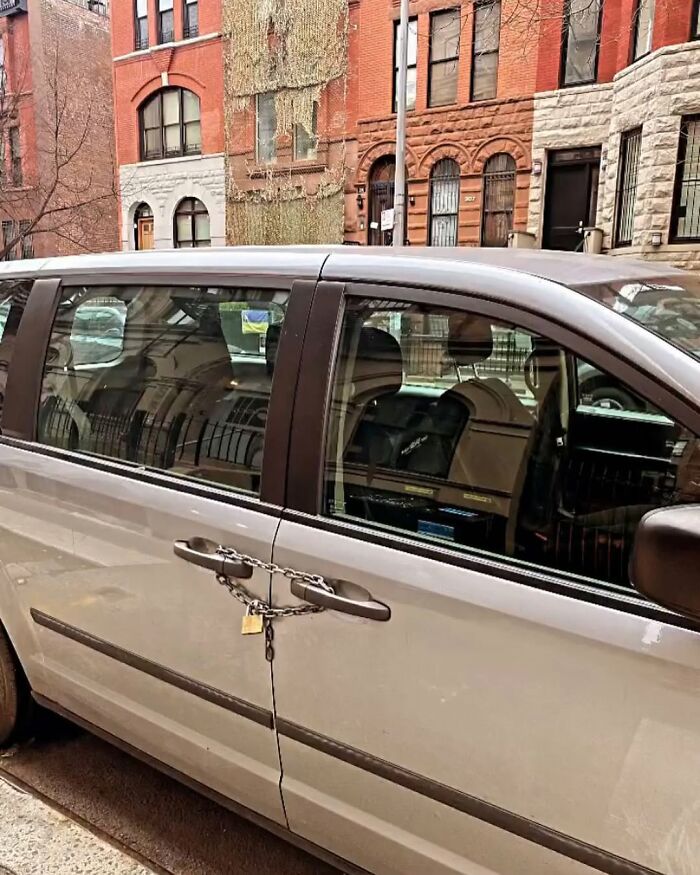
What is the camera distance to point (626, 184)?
14367mm

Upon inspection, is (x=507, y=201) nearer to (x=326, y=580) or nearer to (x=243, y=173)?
(x=243, y=173)

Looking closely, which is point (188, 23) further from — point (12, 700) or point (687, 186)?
point (12, 700)

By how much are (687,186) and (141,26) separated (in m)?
17.5

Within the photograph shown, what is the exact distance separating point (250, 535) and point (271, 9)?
21.6m

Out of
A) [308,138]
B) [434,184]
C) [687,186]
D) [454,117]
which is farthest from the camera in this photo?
[308,138]

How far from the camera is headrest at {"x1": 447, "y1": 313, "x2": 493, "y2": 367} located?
5.55 ft

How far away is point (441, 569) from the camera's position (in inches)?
61.6

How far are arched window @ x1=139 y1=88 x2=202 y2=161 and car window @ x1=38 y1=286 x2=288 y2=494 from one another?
21.5 metres

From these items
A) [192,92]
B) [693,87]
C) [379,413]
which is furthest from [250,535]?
[192,92]

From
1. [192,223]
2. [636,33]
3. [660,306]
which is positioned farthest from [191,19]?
[660,306]

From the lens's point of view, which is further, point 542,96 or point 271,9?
point 271,9

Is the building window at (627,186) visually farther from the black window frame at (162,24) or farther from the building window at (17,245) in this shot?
the building window at (17,245)

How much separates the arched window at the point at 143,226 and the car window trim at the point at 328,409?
23.3m

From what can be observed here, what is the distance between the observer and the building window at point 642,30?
13055mm
